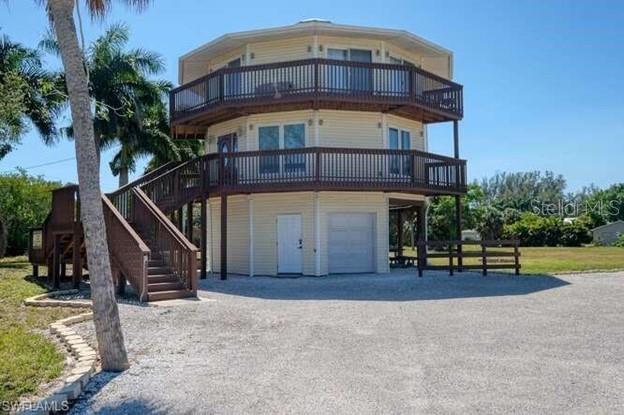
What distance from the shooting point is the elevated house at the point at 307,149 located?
18.4m

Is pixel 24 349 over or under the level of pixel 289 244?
under

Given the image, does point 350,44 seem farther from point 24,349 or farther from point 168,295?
point 24,349

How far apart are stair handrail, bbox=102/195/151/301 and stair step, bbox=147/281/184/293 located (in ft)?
0.89

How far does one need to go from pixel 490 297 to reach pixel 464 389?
25.8 ft

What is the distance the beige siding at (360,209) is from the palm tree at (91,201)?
13193 mm

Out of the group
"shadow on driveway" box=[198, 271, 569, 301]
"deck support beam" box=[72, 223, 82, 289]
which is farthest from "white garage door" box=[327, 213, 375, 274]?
"deck support beam" box=[72, 223, 82, 289]

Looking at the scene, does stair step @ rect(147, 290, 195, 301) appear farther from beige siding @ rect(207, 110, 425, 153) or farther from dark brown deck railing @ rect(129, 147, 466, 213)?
beige siding @ rect(207, 110, 425, 153)

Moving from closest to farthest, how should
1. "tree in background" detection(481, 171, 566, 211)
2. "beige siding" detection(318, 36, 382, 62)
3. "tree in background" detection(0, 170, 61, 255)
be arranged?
1. "beige siding" detection(318, 36, 382, 62)
2. "tree in background" detection(0, 170, 61, 255)
3. "tree in background" detection(481, 171, 566, 211)

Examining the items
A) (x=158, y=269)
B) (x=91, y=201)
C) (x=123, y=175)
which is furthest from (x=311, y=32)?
(x=123, y=175)

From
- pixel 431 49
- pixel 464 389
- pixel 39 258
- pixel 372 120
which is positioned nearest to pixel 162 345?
pixel 464 389

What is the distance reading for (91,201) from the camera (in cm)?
664

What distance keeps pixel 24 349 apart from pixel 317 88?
12.9m

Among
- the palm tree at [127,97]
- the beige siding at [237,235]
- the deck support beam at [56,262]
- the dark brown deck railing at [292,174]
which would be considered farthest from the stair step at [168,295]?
the palm tree at [127,97]

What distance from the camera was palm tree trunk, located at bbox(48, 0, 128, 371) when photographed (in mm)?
6613
